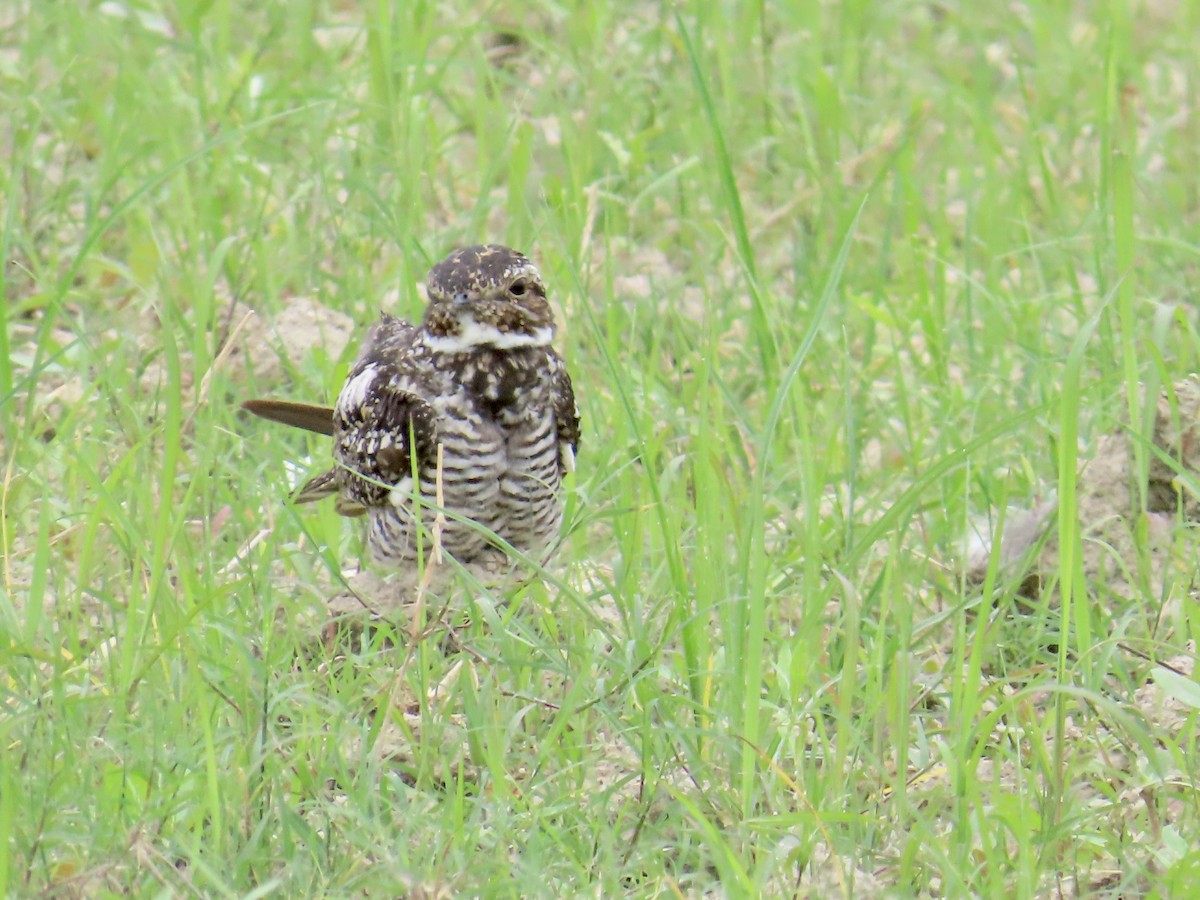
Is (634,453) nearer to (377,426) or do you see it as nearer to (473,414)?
(473,414)

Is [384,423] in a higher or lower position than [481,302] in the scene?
lower

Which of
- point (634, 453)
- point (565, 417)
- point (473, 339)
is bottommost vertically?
point (634, 453)

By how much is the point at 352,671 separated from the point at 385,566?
757 mm

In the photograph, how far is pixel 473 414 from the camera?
14.4 ft

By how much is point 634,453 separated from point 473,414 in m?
0.53

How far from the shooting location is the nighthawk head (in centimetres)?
439

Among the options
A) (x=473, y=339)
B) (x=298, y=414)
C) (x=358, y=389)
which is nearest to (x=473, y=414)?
(x=473, y=339)

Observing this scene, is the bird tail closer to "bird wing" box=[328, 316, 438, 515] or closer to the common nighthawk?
"bird wing" box=[328, 316, 438, 515]

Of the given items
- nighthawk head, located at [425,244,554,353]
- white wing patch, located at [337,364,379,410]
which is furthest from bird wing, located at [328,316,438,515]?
nighthawk head, located at [425,244,554,353]

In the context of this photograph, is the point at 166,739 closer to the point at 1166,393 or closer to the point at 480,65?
Result: the point at 1166,393

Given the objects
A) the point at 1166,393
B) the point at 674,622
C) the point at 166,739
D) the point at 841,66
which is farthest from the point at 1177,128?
the point at 166,739

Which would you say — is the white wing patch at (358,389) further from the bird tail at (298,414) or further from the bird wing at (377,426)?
the bird tail at (298,414)

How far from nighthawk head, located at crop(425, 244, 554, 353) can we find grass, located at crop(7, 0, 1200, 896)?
0.14 m

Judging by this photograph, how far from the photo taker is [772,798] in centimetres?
335
